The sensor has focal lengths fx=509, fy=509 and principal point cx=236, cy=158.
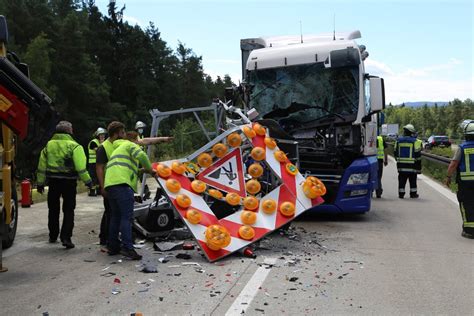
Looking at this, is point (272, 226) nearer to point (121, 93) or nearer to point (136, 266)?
point (136, 266)

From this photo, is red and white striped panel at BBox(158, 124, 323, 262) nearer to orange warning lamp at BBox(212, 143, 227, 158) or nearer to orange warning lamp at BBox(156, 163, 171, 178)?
orange warning lamp at BBox(156, 163, 171, 178)

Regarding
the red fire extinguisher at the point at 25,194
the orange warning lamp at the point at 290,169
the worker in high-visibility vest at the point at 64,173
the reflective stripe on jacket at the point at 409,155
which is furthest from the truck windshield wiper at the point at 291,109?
the red fire extinguisher at the point at 25,194

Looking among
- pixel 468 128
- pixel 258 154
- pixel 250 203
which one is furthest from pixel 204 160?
pixel 468 128

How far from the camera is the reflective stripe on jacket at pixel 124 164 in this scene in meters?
6.50

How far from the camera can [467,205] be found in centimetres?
811

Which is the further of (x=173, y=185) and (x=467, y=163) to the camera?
(x=467, y=163)

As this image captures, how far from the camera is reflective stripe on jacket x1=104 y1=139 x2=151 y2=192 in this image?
21.3 ft

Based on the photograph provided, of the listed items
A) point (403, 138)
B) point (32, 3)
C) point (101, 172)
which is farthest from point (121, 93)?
point (101, 172)

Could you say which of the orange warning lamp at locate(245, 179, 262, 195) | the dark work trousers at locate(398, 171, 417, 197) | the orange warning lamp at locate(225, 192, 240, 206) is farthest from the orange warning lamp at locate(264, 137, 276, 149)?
the dark work trousers at locate(398, 171, 417, 197)

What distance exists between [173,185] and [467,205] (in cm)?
472

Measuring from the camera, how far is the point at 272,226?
690cm

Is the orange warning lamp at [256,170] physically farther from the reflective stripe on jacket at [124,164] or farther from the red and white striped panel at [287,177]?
the reflective stripe on jacket at [124,164]

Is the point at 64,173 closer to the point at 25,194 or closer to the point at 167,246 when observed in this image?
the point at 167,246

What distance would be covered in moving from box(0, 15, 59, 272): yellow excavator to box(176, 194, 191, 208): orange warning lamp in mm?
1783
